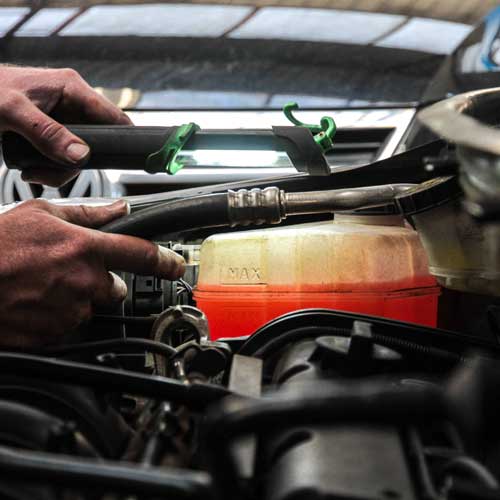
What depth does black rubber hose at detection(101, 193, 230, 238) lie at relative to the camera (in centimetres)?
85

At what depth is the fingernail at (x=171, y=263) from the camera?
909mm

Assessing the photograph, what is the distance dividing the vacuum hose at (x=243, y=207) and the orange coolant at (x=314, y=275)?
0.18 ft

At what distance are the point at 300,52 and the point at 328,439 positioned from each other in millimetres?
2301

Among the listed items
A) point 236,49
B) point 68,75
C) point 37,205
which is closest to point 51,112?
point 68,75

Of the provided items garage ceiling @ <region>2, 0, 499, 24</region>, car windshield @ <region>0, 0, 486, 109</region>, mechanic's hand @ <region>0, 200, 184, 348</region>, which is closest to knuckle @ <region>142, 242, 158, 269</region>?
mechanic's hand @ <region>0, 200, 184, 348</region>

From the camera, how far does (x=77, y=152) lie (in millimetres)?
972

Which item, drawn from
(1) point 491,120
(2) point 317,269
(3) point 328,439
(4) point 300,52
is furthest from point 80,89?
(4) point 300,52

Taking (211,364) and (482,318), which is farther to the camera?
(482,318)

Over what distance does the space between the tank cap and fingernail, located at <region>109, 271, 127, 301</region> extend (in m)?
0.43

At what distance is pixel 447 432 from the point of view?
0.58 meters

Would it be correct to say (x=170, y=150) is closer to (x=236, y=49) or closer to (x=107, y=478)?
(x=107, y=478)

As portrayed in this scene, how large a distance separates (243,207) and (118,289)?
251mm

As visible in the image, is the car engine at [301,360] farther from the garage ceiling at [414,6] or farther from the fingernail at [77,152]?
the garage ceiling at [414,6]

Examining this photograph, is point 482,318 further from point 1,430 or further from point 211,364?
point 1,430
